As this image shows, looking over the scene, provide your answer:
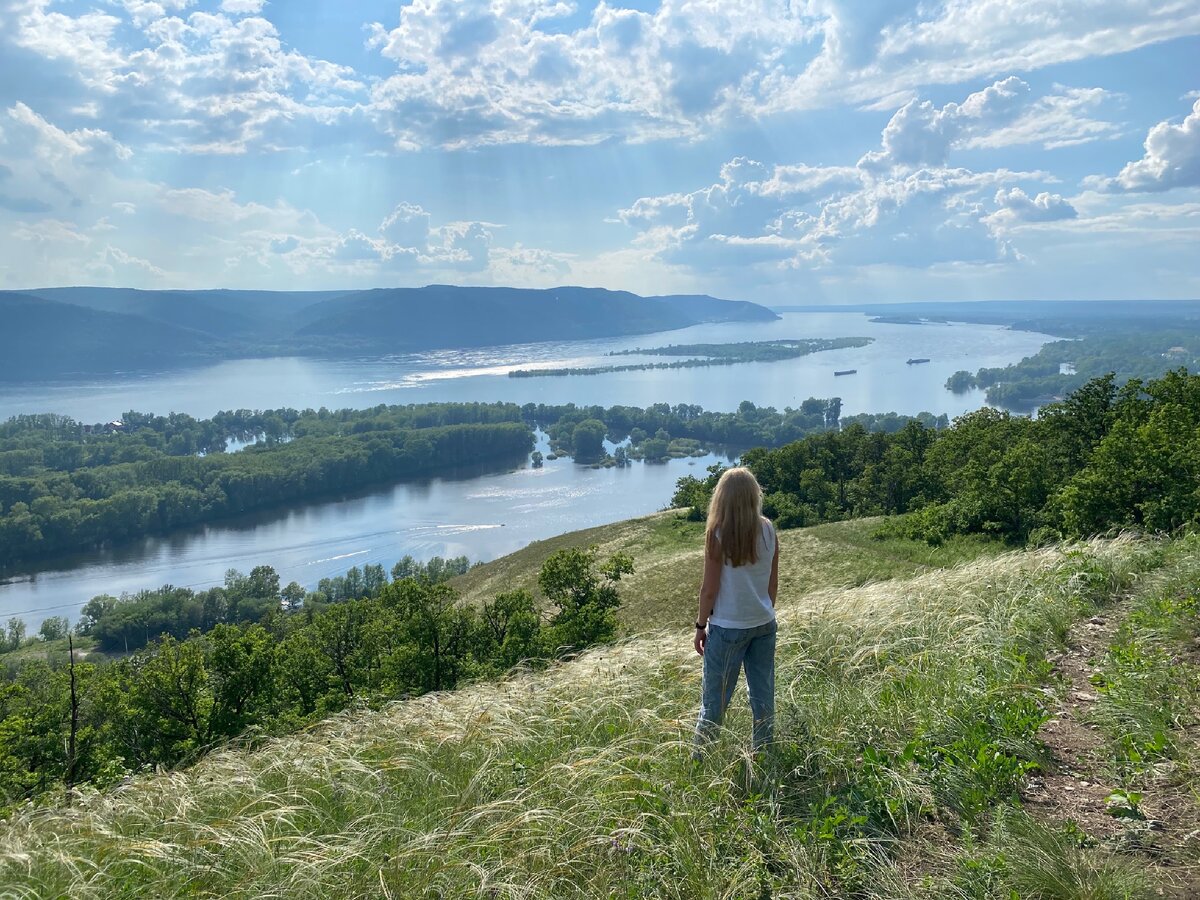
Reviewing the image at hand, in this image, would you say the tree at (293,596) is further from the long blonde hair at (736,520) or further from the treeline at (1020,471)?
the long blonde hair at (736,520)

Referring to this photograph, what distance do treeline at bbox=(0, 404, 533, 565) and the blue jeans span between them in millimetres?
106564

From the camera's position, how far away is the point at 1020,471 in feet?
82.2

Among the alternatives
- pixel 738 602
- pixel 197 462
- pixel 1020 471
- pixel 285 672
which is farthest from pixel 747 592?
pixel 197 462

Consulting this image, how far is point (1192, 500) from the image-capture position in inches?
586

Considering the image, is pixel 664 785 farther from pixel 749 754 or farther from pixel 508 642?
pixel 508 642

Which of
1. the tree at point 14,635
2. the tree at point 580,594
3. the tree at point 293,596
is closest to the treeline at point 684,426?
the tree at point 293,596

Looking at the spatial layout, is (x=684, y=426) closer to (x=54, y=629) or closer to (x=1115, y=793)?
(x=54, y=629)

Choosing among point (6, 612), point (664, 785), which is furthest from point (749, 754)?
point (6, 612)

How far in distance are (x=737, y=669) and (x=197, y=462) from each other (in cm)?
12150

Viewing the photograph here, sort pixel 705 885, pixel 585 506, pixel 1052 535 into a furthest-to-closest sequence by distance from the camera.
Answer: pixel 585 506, pixel 1052 535, pixel 705 885

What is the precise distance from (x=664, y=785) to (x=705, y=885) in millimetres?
742

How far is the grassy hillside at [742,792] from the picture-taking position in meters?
3.52

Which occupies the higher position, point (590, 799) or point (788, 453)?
point (590, 799)

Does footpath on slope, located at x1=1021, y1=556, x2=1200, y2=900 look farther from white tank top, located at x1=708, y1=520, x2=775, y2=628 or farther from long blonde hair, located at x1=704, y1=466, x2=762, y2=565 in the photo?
long blonde hair, located at x1=704, y1=466, x2=762, y2=565
